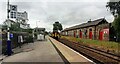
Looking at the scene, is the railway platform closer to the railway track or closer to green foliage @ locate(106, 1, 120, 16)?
the railway track

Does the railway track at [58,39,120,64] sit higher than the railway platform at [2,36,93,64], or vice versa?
the railway platform at [2,36,93,64]

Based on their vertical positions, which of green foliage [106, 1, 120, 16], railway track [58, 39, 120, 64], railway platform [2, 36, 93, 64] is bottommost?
railway track [58, 39, 120, 64]

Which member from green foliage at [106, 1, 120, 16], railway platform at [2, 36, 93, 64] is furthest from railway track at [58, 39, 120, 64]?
green foliage at [106, 1, 120, 16]

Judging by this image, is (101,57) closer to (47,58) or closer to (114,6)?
(47,58)

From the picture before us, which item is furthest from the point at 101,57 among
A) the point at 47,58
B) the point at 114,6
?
the point at 114,6

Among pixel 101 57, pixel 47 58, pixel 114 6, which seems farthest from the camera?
pixel 114 6

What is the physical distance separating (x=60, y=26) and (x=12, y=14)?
141553 mm

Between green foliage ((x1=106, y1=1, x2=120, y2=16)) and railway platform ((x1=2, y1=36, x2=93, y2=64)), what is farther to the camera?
green foliage ((x1=106, y1=1, x2=120, y2=16))

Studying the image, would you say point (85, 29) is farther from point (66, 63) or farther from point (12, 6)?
point (66, 63)

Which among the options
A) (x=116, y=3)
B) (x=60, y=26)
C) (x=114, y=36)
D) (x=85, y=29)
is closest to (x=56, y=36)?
(x=85, y=29)

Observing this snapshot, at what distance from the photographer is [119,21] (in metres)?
41.2

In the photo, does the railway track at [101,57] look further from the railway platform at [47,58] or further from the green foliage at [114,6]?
the green foliage at [114,6]

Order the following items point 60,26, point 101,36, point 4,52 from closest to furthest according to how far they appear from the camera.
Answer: point 4,52 → point 101,36 → point 60,26

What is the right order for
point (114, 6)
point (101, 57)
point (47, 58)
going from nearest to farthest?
1. point (47, 58)
2. point (101, 57)
3. point (114, 6)
